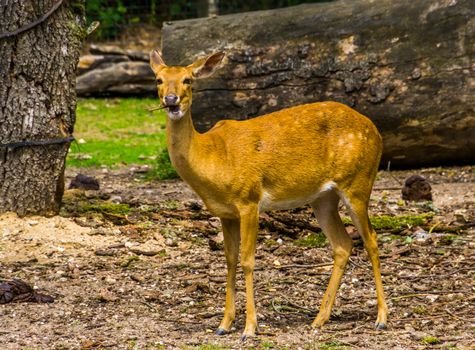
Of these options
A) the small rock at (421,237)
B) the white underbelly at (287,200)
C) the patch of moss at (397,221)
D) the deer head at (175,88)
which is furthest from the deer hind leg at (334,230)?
the patch of moss at (397,221)

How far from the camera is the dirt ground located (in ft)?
21.0

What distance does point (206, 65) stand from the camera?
21.5 ft

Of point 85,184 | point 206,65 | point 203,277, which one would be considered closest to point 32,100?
point 85,184

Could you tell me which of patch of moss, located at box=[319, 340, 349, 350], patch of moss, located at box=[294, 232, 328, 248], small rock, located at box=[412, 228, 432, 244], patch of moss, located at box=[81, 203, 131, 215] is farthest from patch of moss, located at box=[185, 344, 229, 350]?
patch of moss, located at box=[81, 203, 131, 215]

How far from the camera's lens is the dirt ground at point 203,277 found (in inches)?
252

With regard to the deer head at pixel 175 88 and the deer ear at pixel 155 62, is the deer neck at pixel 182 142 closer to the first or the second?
the deer head at pixel 175 88

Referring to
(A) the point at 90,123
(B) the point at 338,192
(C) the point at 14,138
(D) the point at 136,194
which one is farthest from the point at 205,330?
(A) the point at 90,123

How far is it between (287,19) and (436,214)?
308 centimetres

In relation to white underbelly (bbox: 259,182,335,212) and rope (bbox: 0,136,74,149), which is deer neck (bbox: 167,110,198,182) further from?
rope (bbox: 0,136,74,149)

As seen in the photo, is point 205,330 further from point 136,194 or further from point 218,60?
point 136,194

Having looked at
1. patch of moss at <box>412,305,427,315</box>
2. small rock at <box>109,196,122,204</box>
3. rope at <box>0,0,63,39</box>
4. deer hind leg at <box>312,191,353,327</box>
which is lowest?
patch of moss at <box>412,305,427,315</box>

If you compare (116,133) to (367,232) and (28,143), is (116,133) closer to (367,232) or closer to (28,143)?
(28,143)

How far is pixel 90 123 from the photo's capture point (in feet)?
50.3

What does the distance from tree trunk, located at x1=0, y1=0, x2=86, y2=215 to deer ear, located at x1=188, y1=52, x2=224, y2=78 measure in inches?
98.7
